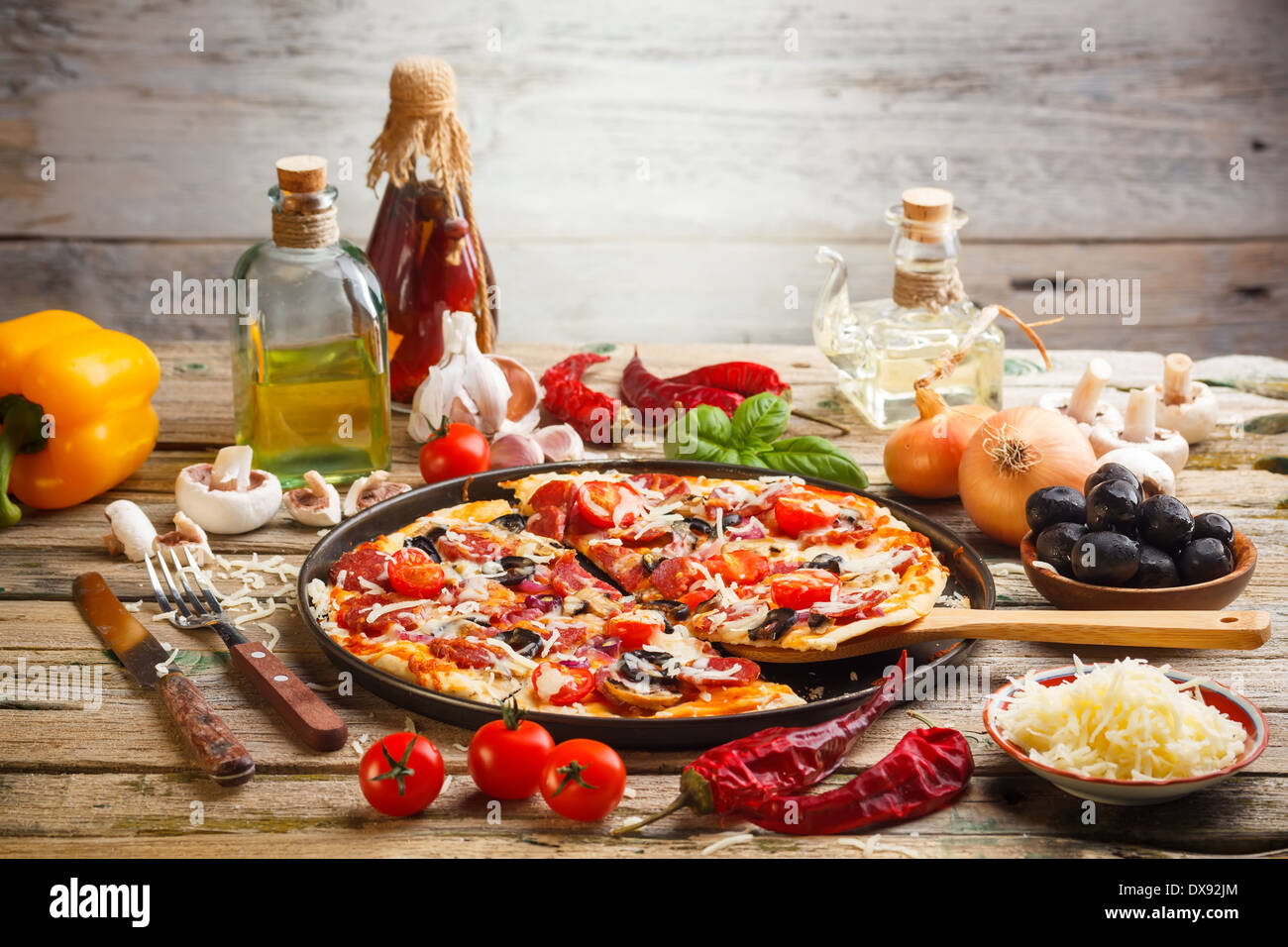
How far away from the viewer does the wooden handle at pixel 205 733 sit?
8.15ft

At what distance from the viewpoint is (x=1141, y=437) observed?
393 cm

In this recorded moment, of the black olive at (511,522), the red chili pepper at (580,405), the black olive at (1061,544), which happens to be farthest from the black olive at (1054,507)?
the red chili pepper at (580,405)

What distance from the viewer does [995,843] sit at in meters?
2.32

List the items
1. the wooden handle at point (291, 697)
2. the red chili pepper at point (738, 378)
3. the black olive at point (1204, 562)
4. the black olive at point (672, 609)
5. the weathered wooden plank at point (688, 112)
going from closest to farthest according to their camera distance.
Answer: the wooden handle at point (291, 697) < the black olive at point (1204, 562) < the black olive at point (672, 609) < the red chili pepper at point (738, 378) < the weathered wooden plank at point (688, 112)

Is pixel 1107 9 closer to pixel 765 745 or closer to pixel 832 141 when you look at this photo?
pixel 832 141

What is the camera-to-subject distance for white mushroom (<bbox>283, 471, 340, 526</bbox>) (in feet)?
12.2

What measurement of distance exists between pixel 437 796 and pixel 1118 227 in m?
5.95

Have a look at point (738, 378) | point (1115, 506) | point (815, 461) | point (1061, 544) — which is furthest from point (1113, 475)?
point (738, 378)

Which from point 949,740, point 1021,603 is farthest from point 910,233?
point 949,740

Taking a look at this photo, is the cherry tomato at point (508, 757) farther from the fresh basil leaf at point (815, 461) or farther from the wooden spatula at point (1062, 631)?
the fresh basil leaf at point (815, 461)

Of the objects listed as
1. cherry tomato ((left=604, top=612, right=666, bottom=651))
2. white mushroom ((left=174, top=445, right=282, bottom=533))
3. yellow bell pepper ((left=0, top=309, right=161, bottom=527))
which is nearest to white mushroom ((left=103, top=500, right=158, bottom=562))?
white mushroom ((left=174, top=445, right=282, bottom=533))

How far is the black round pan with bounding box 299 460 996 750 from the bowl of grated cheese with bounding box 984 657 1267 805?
0.33 m

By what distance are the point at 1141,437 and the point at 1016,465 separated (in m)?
0.65

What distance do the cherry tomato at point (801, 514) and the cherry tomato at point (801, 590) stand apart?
0.38 meters
